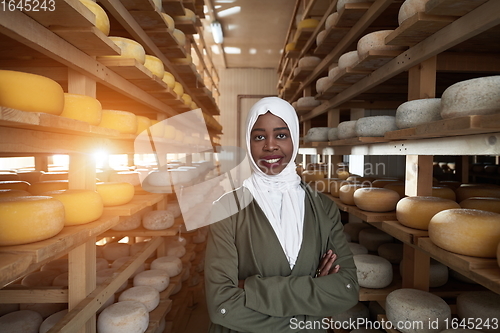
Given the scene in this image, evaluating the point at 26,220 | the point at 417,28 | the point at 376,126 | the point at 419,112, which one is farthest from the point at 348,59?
the point at 26,220

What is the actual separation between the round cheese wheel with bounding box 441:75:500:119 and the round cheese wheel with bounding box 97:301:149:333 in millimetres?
1829

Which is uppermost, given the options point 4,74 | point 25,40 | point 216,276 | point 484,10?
point 484,10

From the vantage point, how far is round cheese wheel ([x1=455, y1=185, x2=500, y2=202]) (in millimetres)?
1855

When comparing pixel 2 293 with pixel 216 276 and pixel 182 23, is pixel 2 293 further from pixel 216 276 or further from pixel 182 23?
pixel 182 23

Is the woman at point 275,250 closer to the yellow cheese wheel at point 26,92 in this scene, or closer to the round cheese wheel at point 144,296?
the yellow cheese wheel at point 26,92

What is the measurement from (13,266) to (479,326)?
176cm

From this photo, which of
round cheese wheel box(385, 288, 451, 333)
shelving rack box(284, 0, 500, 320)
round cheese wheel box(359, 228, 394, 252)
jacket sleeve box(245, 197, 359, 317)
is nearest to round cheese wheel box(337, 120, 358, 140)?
shelving rack box(284, 0, 500, 320)

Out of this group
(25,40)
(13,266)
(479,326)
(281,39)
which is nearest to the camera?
(13,266)

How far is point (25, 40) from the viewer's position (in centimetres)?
107

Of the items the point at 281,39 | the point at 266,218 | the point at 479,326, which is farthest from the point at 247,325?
the point at 281,39

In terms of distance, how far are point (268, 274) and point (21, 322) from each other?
4.34ft

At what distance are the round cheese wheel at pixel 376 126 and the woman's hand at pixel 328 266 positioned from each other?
0.89 metres

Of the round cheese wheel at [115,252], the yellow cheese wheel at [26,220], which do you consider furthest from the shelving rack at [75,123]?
the round cheese wheel at [115,252]

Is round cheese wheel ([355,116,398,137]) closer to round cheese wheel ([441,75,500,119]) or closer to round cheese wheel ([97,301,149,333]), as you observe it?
round cheese wheel ([441,75,500,119])
